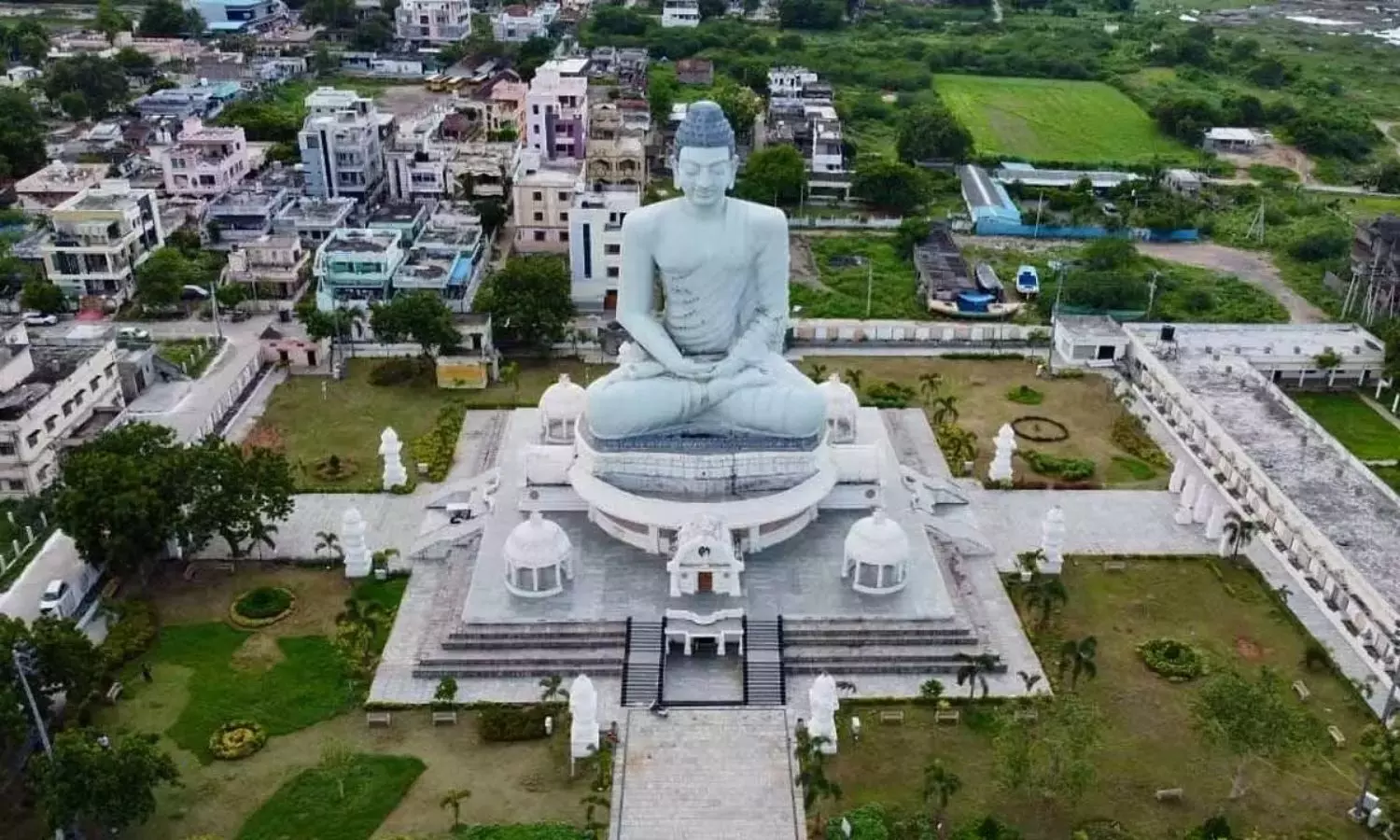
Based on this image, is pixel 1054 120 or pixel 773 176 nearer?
pixel 773 176

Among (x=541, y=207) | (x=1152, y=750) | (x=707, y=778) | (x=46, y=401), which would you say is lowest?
(x=707, y=778)

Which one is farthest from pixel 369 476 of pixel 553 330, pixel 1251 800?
pixel 1251 800

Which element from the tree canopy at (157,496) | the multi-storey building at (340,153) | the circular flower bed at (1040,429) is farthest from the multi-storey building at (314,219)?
the circular flower bed at (1040,429)

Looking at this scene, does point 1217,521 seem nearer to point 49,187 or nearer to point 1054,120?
point 49,187

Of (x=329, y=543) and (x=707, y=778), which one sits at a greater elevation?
(x=329, y=543)

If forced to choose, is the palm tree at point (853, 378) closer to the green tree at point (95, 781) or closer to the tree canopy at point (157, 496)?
the tree canopy at point (157, 496)

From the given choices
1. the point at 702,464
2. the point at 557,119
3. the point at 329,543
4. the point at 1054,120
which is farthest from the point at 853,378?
the point at 1054,120

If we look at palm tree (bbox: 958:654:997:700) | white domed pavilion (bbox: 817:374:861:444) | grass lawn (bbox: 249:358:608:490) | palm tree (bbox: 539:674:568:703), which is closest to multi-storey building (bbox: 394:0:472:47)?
grass lawn (bbox: 249:358:608:490)
